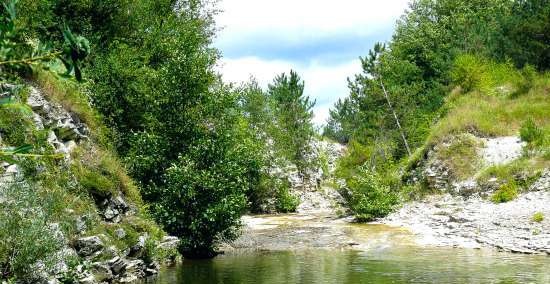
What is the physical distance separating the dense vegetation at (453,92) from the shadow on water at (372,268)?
14546 mm

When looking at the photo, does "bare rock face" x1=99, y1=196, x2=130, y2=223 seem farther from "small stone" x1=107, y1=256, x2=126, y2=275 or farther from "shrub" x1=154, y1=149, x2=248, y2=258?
"small stone" x1=107, y1=256, x2=126, y2=275

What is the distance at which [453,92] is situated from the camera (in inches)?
2277

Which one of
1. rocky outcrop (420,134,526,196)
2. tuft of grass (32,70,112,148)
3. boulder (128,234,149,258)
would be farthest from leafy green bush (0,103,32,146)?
rocky outcrop (420,134,526,196)

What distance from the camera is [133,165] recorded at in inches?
1109

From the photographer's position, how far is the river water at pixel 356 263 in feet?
64.3

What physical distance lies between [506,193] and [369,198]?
9.61 meters

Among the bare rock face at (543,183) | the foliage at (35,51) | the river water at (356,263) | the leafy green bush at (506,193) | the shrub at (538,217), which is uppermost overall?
the foliage at (35,51)

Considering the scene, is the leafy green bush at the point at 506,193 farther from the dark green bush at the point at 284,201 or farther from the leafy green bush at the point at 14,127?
the leafy green bush at the point at 14,127

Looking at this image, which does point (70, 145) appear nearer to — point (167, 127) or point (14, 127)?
point (14, 127)

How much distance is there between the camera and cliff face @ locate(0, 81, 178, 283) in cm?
1530

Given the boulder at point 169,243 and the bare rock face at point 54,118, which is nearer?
the bare rock face at point 54,118

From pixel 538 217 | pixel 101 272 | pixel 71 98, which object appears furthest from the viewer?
pixel 538 217

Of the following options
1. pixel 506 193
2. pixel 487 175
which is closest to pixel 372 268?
pixel 506 193

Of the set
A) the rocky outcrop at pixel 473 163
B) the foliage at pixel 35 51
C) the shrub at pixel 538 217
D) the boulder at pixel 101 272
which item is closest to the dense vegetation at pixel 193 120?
the foliage at pixel 35 51
